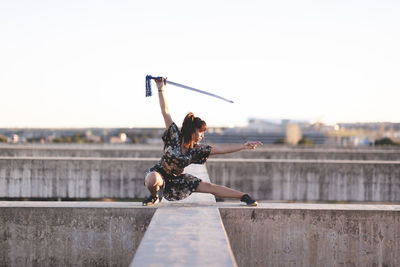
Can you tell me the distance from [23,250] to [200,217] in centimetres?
241

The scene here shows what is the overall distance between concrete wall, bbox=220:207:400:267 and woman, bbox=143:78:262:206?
36 cm

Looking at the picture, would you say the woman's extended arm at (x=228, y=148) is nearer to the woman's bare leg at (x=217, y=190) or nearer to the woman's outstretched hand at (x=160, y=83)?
the woman's bare leg at (x=217, y=190)

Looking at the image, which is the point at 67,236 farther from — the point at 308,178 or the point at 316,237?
the point at 308,178

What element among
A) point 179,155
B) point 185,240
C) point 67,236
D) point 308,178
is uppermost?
point 179,155

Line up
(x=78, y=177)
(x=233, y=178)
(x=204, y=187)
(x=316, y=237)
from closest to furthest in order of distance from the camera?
(x=316, y=237) < (x=204, y=187) < (x=78, y=177) < (x=233, y=178)

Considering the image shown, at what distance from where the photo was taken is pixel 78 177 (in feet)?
42.1

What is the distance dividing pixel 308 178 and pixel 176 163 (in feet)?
25.8

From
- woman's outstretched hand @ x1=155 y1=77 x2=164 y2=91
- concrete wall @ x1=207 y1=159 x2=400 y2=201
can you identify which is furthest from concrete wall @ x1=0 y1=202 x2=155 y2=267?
concrete wall @ x1=207 y1=159 x2=400 y2=201

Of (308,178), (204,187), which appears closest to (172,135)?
(204,187)

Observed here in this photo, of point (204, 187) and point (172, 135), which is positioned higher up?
point (172, 135)

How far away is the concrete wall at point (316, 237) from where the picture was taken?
228 inches

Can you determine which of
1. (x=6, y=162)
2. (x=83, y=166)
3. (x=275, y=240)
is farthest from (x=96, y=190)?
(x=275, y=240)

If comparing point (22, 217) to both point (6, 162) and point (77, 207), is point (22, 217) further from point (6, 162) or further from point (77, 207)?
point (6, 162)

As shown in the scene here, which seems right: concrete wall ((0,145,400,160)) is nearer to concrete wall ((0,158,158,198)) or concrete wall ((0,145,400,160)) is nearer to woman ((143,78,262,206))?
concrete wall ((0,158,158,198))
